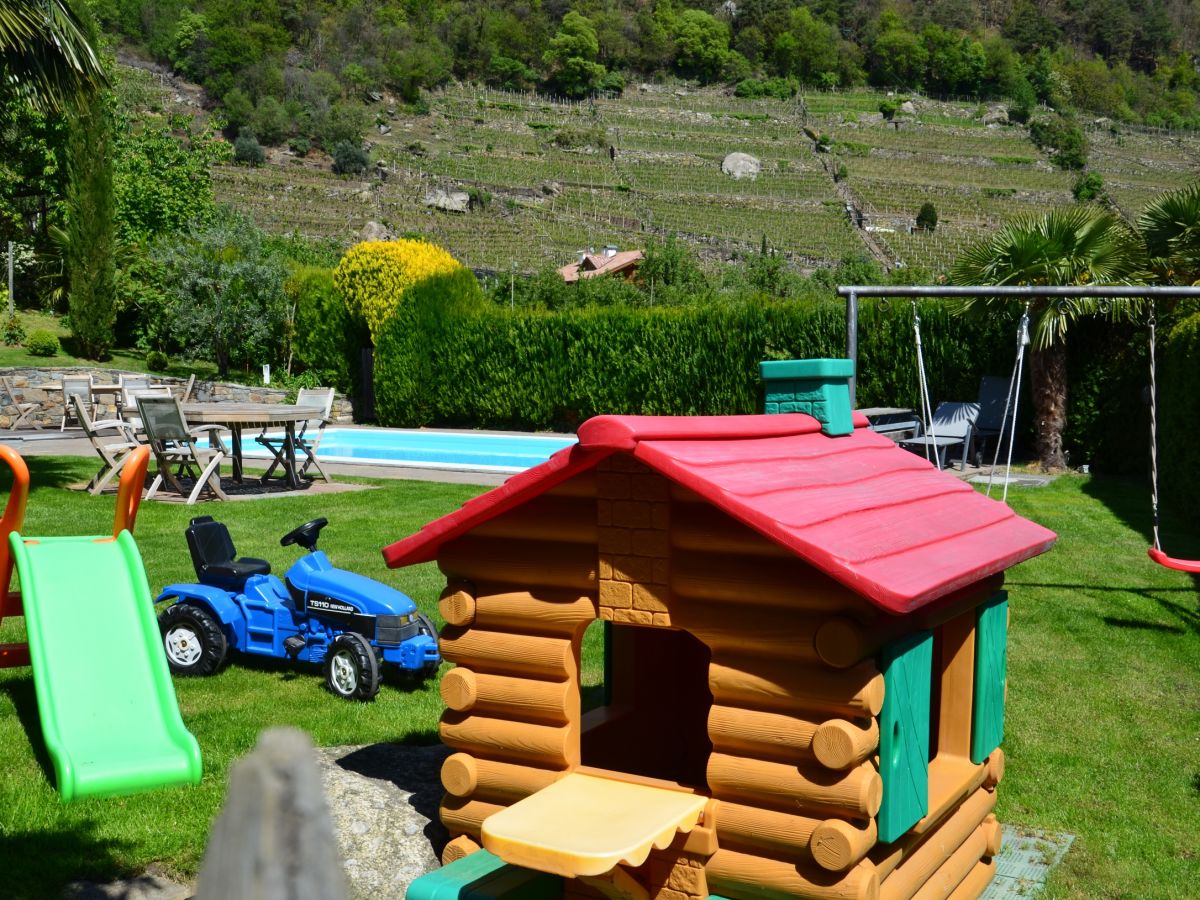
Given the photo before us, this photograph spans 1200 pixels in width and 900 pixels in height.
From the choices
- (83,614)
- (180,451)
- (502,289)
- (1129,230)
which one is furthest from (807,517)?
(502,289)

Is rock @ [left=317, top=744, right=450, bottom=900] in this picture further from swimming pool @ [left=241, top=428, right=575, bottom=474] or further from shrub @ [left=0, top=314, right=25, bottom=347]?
shrub @ [left=0, top=314, right=25, bottom=347]

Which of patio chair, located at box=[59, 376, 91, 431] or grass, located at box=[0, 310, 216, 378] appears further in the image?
grass, located at box=[0, 310, 216, 378]

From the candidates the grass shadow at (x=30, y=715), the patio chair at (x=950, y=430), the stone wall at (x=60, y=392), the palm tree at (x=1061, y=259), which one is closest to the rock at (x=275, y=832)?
the grass shadow at (x=30, y=715)

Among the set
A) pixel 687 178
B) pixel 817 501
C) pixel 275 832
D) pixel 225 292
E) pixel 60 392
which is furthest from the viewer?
pixel 687 178

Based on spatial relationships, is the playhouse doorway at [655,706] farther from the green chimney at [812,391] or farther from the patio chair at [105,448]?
the patio chair at [105,448]

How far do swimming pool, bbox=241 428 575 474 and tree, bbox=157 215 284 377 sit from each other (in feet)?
19.5

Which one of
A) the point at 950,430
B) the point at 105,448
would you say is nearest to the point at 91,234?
the point at 105,448

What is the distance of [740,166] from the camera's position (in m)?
88.6

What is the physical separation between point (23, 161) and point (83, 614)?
86.8 ft

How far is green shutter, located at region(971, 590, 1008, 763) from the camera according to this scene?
4180 millimetres

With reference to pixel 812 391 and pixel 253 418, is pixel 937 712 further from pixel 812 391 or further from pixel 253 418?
pixel 253 418

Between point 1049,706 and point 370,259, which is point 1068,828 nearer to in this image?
point 1049,706

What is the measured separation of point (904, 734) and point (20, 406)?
70.8 feet

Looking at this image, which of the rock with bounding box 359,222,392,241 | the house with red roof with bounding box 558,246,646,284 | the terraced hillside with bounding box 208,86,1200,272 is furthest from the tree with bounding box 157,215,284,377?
the rock with bounding box 359,222,392,241
